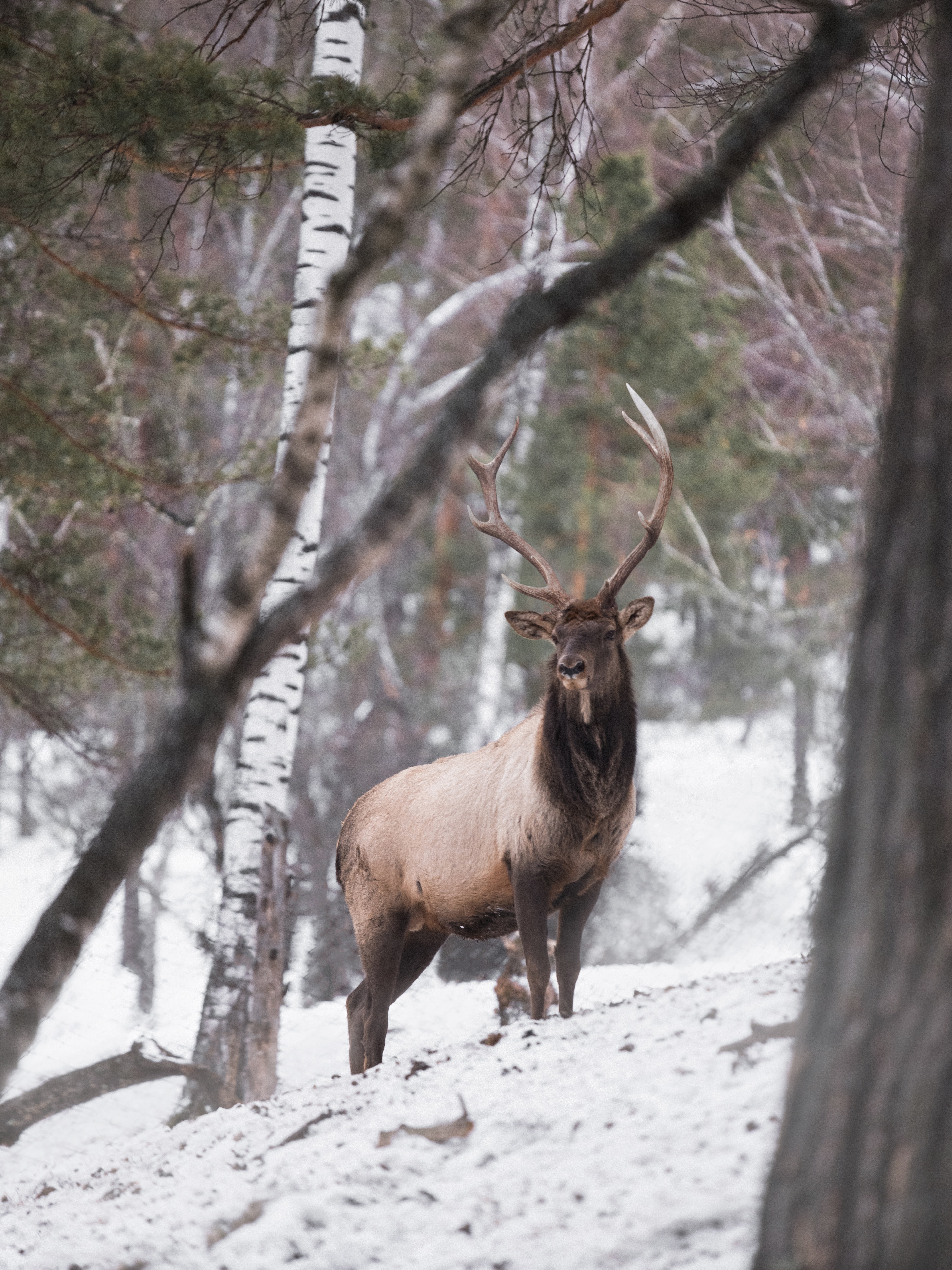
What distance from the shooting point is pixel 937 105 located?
2.04m

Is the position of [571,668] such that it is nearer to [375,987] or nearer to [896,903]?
[375,987]

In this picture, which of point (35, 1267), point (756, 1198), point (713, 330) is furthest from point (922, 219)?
point (713, 330)

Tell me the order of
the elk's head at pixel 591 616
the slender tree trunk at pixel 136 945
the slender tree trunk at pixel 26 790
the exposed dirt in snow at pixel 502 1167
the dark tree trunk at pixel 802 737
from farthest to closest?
the slender tree trunk at pixel 26 790
the dark tree trunk at pixel 802 737
the slender tree trunk at pixel 136 945
the elk's head at pixel 591 616
the exposed dirt in snow at pixel 502 1167

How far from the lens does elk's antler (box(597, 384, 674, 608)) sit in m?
4.94

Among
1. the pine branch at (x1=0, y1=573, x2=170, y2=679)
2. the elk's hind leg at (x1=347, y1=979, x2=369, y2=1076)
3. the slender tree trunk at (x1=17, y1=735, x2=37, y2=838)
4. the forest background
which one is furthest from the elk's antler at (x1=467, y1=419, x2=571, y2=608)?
the slender tree trunk at (x1=17, y1=735, x2=37, y2=838)

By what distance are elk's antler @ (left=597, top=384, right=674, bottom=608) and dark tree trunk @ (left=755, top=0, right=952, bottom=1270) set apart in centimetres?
286

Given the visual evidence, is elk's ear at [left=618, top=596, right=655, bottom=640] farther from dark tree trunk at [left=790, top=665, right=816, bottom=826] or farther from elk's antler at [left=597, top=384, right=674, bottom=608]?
dark tree trunk at [left=790, top=665, right=816, bottom=826]

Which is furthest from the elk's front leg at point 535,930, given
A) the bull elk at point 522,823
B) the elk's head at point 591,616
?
the elk's head at point 591,616

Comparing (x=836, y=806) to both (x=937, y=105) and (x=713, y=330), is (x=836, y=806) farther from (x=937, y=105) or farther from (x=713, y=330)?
(x=713, y=330)

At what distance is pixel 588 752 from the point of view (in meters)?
4.73

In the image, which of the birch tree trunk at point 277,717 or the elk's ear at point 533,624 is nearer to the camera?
the elk's ear at point 533,624

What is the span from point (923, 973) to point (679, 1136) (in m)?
1.28

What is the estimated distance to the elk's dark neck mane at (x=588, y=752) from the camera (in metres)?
4.67

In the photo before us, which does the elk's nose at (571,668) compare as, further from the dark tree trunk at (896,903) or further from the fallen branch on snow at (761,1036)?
the dark tree trunk at (896,903)
